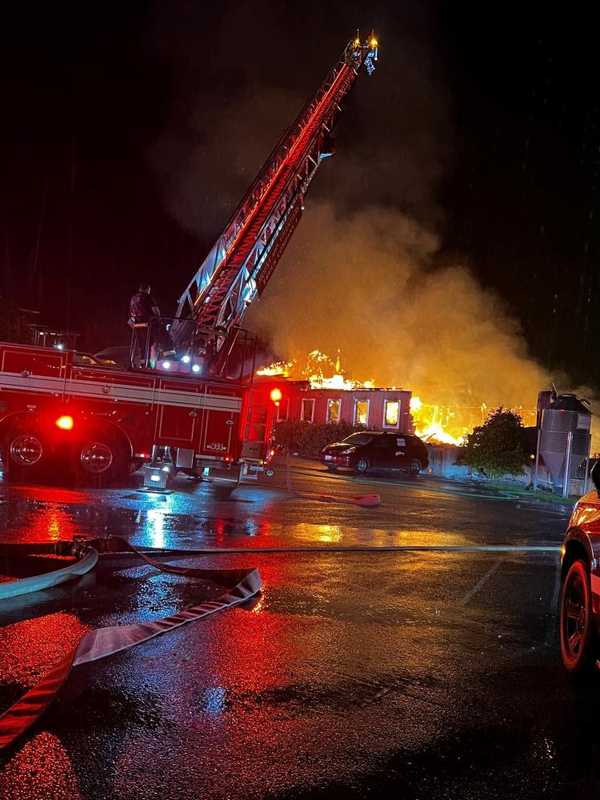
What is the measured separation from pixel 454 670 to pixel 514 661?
0.49 meters

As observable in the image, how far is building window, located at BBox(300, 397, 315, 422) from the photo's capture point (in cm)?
3469

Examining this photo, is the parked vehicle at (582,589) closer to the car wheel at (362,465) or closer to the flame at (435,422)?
the car wheel at (362,465)

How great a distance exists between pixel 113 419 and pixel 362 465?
11307 millimetres

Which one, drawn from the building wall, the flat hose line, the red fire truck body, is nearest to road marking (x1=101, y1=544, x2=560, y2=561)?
the flat hose line

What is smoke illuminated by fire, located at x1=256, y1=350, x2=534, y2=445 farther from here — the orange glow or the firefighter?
the orange glow

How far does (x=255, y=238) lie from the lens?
46.9ft

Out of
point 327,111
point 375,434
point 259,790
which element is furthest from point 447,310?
point 259,790

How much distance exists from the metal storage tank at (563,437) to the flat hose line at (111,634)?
15280 mm

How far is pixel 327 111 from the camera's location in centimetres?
1561

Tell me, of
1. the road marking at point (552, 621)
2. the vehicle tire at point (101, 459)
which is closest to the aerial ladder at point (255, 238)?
the vehicle tire at point (101, 459)

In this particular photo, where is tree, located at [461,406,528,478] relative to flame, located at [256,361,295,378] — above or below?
below

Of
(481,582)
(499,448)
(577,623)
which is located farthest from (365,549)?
(499,448)

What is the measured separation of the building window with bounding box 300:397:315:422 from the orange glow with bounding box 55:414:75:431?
22.3 m

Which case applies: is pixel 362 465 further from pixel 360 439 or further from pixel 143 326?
pixel 143 326
